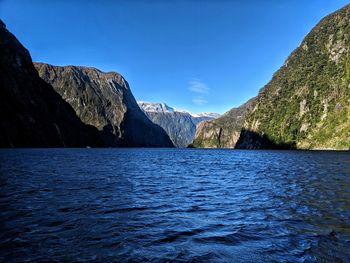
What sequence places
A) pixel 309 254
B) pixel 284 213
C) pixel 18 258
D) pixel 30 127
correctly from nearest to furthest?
pixel 18 258
pixel 309 254
pixel 284 213
pixel 30 127

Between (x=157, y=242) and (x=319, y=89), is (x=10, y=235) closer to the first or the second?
(x=157, y=242)

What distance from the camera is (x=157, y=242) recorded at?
1311 centimetres

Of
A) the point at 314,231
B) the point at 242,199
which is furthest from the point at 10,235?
the point at 242,199

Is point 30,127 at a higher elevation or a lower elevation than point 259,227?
higher

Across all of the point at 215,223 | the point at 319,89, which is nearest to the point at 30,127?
the point at 319,89

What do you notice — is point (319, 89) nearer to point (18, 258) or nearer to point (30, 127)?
point (30, 127)

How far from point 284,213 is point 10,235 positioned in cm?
1504

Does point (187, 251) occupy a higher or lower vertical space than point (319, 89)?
lower

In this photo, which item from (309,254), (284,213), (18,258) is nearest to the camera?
(18,258)

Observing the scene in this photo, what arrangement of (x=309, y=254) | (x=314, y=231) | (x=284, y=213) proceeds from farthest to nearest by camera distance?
(x=284, y=213)
(x=314, y=231)
(x=309, y=254)

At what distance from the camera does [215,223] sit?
16.4 meters

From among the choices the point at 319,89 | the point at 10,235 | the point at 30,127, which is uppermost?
the point at 319,89

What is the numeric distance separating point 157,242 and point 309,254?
19.9 ft

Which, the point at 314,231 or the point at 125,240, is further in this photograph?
the point at 314,231
